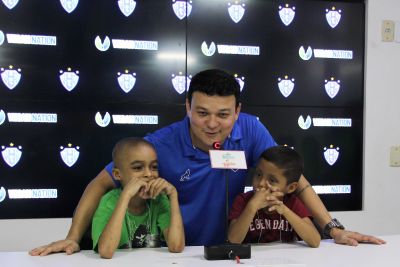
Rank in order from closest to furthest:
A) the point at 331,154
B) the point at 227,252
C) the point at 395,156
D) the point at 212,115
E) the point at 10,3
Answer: the point at 227,252 → the point at 212,115 → the point at 10,3 → the point at 331,154 → the point at 395,156

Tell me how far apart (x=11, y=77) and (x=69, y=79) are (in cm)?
34

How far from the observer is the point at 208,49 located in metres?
2.93

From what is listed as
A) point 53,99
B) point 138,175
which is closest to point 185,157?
point 138,175

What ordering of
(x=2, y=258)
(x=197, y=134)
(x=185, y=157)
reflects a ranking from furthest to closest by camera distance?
(x=185, y=157) < (x=197, y=134) < (x=2, y=258)

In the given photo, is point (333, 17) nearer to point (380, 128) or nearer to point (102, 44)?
point (380, 128)

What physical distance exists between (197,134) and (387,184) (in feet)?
6.93

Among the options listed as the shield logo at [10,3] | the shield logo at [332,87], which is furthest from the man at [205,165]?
the shield logo at [10,3]

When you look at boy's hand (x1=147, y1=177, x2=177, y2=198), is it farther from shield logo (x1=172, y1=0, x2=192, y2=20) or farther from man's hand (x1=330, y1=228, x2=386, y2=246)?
shield logo (x1=172, y1=0, x2=192, y2=20)

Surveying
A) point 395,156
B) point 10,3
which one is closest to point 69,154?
point 10,3

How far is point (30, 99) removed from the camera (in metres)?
2.71

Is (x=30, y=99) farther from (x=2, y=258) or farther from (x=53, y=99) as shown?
(x=2, y=258)

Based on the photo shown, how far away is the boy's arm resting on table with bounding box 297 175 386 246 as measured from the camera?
1647 millimetres

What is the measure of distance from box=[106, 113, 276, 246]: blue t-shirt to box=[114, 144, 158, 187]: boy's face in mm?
187

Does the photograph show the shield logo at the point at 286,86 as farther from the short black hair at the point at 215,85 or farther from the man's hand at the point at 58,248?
the man's hand at the point at 58,248
